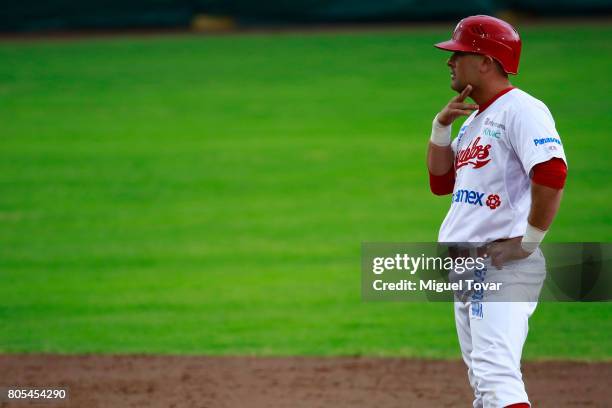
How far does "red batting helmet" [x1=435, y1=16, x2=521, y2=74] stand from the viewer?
4102mm

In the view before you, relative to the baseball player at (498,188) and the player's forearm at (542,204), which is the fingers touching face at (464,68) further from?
the player's forearm at (542,204)

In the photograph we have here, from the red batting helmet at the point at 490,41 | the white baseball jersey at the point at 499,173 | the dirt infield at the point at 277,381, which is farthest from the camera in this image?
the dirt infield at the point at 277,381

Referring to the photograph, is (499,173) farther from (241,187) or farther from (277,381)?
(241,187)

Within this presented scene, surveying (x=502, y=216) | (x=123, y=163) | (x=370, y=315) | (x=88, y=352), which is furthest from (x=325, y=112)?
(x=502, y=216)

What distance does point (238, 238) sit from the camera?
1027 cm

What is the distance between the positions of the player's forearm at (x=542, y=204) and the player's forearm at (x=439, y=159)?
59 cm

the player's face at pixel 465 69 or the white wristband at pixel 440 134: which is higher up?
the player's face at pixel 465 69

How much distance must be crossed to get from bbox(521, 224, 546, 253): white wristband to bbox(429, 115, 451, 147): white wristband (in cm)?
60

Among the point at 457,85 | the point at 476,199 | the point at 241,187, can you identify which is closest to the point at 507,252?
the point at 476,199

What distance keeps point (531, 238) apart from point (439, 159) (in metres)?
0.64

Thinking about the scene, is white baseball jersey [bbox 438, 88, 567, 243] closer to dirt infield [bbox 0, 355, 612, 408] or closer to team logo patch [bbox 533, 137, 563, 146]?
team logo patch [bbox 533, 137, 563, 146]

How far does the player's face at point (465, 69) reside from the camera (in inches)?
163

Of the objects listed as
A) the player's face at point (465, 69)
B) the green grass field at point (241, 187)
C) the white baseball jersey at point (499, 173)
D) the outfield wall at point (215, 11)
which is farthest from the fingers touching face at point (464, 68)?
the outfield wall at point (215, 11)

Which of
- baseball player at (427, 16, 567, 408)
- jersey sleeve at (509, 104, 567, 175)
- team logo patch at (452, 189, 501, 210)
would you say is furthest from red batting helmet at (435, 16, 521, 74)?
team logo patch at (452, 189, 501, 210)
